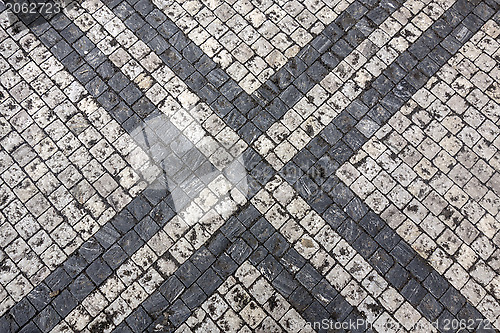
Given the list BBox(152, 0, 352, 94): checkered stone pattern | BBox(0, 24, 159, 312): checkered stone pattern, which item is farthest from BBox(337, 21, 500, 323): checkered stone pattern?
BBox(0, 24, 159, 312): checkered stone pattern

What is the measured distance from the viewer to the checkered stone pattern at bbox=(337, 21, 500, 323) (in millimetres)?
4094

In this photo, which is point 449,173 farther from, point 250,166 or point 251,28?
point 251,28

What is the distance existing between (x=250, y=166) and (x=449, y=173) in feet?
6.21

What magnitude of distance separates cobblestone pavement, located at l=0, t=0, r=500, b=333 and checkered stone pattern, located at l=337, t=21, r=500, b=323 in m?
0.02

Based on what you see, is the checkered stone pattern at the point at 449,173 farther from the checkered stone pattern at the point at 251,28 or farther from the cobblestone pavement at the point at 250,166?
the checkered stone pattern at the point at 251,28

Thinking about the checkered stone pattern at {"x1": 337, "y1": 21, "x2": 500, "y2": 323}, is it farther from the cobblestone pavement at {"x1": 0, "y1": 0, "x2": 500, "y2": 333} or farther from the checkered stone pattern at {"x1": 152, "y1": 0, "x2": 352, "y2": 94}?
the checkered stone pattern at {"x1": 152, "y1": 0, "x2": 352, "y2": 94}

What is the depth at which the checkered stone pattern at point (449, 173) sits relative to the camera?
4094 mm

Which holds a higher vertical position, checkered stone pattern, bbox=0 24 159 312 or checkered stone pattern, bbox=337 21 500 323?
checkered stone pattern, bbox=337 21 500 323

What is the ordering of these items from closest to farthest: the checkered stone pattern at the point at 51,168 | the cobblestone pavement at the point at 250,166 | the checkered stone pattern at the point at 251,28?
1. the cobblestone pavement at the point at 250,166
2. the checkered stone pattern at the point at 51,168
3. the checkered stone pattern at the point at 251,28

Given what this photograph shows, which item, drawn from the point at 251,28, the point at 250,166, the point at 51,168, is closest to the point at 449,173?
the point at 250,166

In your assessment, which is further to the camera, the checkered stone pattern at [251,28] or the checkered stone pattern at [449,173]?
the checkered stone pattern at [251,28]

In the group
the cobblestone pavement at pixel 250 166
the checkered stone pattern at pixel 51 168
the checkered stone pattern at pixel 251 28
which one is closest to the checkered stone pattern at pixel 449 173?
the cobblestone pavement at pixel 250 166

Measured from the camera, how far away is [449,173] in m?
4.33

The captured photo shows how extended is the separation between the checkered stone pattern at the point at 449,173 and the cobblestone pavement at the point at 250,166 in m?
0.02
